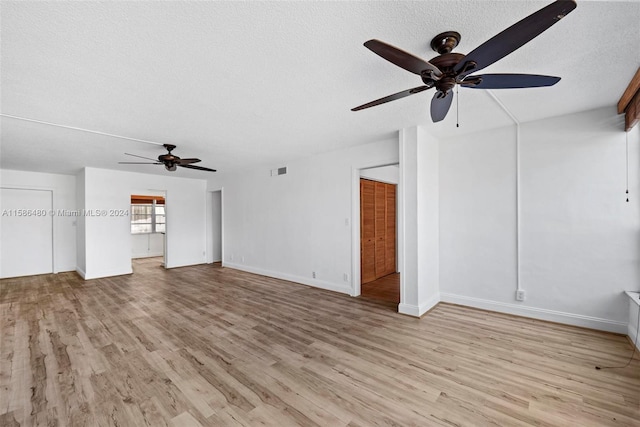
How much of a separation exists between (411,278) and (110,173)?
703cm

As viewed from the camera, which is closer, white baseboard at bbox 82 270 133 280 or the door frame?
the door frame

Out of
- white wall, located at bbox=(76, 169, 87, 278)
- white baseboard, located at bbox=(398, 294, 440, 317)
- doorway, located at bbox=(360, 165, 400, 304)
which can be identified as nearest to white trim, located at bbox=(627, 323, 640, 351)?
white baseboard, located at bbox=(398, 294, 440, 317)

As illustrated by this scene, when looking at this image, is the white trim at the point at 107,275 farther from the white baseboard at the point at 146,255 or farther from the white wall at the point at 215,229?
the white baseboard at the point at 146,255

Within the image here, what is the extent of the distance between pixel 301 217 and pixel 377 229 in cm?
162

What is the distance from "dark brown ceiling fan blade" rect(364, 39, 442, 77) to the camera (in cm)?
137

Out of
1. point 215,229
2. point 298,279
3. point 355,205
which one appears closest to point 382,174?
point 355,205

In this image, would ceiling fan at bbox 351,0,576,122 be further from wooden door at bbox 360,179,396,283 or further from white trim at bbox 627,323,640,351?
wooden door at bbox 360,179,396,283

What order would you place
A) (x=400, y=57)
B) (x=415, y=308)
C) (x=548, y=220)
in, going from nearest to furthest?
1. (x=400, y=57)
2. (x=548, y=220)
3. (x=415, y=308)

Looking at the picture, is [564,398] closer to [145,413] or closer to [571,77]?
→ [571,77]

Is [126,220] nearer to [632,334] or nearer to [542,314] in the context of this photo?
[542,314]

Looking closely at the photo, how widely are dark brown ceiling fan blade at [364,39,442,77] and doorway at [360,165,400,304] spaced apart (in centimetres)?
340

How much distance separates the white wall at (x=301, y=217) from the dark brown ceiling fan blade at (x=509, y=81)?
230 centimetres

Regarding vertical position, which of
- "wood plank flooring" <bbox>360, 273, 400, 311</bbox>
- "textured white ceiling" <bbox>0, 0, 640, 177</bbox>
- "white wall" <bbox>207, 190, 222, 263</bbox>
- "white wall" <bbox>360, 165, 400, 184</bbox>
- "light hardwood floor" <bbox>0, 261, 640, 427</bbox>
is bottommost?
"wood plank flooring" <bbox>360, 273, 400, 311</bbox>

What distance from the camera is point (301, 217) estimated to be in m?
5.49
